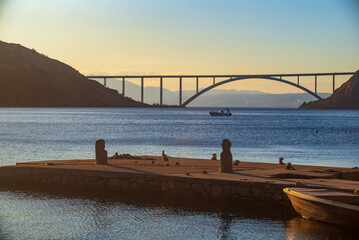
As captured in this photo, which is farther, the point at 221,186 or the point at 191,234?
the point at 221,186

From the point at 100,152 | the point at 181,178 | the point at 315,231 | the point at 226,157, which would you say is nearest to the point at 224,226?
the point at 315,231

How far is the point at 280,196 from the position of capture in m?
18.2

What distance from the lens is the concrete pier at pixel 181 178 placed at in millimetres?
18656

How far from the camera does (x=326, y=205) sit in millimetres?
16156

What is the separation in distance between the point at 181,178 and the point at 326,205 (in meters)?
5.50

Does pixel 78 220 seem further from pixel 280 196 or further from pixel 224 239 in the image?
pixel 280 196

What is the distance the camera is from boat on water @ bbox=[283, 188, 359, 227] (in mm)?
15961

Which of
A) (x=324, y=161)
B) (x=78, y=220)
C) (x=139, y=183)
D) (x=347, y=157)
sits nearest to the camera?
(x=78, y=220)

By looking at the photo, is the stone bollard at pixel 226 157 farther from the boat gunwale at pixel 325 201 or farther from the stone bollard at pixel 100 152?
the stone bollard at pixel 100 152

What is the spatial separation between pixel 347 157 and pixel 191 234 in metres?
30.5

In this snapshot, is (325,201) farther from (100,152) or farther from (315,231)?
(100,152)

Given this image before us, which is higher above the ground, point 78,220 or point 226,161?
point 226,161

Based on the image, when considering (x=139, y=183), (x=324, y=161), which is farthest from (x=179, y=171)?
(x=324, y=161)

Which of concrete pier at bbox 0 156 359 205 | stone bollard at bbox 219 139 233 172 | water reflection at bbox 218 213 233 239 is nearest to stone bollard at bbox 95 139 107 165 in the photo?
concrete pier at bbox 0 156 359 205
